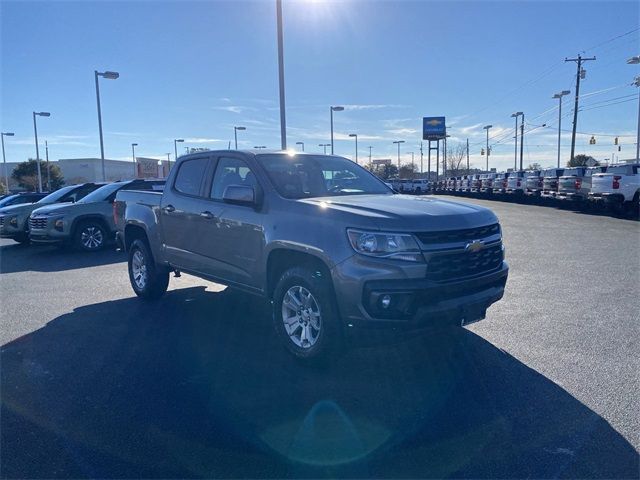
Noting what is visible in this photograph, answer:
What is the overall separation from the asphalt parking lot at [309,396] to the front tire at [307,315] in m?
0.25

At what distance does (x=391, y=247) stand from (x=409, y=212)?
0.43 metres

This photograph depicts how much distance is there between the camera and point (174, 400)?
4.19 meters

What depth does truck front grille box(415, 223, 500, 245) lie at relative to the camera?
4.31 metres

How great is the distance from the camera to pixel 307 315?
4801mm

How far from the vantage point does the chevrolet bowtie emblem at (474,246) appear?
14.9 feet

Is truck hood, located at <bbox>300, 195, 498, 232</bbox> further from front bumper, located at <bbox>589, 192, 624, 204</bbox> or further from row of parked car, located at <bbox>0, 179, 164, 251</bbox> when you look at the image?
front bumper, located at <bbox>589, 192, 624, 204</bbox>

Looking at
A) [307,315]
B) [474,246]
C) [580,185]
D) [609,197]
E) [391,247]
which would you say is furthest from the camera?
[580,185]

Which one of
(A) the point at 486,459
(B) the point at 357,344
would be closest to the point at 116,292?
(B) the point at 357,344

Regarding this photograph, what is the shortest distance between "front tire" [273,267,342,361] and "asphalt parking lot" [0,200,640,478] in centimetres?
25

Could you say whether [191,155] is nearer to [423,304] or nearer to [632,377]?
[423,304]

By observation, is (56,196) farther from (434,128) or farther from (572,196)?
(434,128)

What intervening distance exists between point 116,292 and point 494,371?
6.01m

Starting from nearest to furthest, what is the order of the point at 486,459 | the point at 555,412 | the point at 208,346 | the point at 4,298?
the point at 486,459 < the point at 555,412 < the point at 208,346 < the point at 4,298

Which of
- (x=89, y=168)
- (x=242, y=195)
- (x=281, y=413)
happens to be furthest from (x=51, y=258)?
(x=89, y=168)
